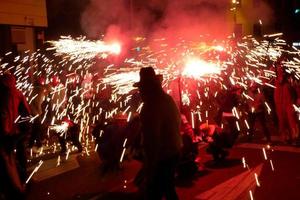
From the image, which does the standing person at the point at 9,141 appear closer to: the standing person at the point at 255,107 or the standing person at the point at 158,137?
the standing person at the point at 158,137

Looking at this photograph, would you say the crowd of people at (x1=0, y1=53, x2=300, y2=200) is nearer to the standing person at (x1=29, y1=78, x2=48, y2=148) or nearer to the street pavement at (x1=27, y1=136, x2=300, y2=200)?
the standing person at (x1=29, y1=78, x2=48, y2=148)

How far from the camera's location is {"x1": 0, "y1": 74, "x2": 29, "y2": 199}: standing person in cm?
730

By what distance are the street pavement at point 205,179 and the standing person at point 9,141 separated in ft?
2.03

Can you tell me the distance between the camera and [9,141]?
7.40 metres

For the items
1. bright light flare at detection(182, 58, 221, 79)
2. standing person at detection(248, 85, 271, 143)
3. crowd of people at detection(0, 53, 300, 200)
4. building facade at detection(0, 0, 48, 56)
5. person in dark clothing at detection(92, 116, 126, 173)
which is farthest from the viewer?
building facade at detection(0, 0, 48, 56)

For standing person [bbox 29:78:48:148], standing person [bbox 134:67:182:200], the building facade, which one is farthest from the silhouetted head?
the building facade

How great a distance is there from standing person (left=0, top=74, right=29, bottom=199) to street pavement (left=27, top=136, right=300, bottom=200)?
620 millimetres

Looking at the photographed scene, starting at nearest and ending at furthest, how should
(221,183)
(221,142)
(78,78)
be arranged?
1. (221,183)
2. (221,142)
3. (78,78)

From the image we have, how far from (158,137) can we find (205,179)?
3211mm

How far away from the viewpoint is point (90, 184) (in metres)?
8.65

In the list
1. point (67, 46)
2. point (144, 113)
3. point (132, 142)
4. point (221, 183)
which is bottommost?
point (221, 183)

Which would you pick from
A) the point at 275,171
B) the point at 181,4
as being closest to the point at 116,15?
the point at 181,4

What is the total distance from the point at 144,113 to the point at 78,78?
9.28 m

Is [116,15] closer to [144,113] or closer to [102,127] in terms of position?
[102,127]
